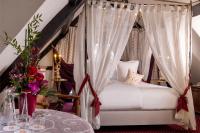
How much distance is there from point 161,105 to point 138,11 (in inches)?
60.8

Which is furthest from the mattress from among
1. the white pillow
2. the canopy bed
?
the white pillow

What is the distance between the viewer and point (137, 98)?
13.5 ft

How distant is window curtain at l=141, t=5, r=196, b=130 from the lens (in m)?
4.02

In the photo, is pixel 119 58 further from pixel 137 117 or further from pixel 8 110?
pixel 8 110

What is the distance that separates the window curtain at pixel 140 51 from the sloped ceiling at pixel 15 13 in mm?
4269

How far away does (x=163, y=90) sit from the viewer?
168 inches

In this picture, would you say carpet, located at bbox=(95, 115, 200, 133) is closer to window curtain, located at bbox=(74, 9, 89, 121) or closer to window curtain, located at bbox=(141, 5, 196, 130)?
window curtain, located at bbox=(141, 5, 196, 130)

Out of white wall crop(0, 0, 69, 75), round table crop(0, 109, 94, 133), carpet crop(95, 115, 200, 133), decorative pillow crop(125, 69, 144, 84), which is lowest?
carpet crop(95, 115, 200, 133)

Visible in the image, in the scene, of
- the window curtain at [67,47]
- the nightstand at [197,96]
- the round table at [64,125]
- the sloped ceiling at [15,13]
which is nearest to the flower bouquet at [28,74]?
the round table at [64,125]

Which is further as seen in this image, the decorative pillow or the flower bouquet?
the decorative pillow

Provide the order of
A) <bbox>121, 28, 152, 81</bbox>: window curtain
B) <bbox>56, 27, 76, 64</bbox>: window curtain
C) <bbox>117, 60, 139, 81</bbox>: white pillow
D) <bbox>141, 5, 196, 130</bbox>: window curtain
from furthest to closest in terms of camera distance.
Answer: <bbox>56, 27, 76, 64</bbox>: window curtain
<bbox>121, 28, 152, 81</bbox>: window curtain
<bbox>117, 60, 139, 81</bbox>: white pillow
<bbox>141, 5, 196, 130</bbox>: window curtain

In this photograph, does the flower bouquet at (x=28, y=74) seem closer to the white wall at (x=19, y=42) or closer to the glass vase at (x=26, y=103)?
the glass vase at (x=26, y=103)

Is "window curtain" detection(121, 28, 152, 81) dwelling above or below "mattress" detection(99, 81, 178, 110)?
above

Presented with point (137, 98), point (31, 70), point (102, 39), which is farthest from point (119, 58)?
point (31, 70)
